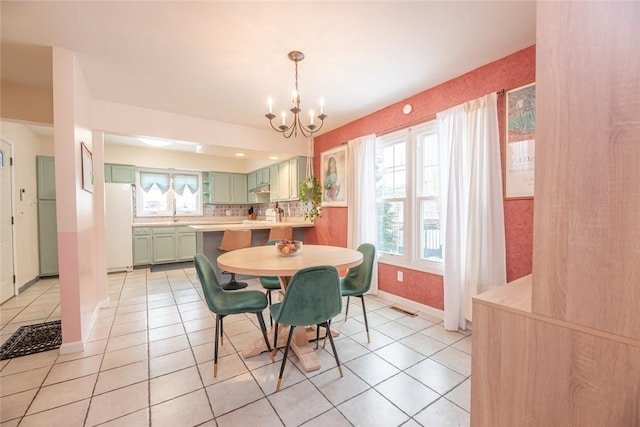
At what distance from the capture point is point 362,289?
238 cm

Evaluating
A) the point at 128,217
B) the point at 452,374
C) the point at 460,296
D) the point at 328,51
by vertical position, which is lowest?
the point at 452,374

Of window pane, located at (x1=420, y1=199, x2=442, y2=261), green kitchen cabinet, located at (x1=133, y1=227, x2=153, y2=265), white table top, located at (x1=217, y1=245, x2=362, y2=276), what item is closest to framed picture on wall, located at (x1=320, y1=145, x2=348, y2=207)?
window pane, located at (x1=420, y1=199, x2=442, y2=261)

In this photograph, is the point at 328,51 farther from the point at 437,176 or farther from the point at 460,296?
the point at 460,296

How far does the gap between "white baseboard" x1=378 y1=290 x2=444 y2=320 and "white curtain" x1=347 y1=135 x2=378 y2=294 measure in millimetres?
186

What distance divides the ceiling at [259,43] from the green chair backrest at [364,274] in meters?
1.75

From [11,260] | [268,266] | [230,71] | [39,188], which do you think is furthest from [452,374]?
[39,188]

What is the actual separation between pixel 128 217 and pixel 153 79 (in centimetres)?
320

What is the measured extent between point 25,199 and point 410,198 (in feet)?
18.0

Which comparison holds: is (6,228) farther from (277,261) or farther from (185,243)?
(277,261)

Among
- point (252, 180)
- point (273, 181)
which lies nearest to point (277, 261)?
point (273, 181)

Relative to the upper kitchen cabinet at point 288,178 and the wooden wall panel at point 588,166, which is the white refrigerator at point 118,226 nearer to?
the upper kitchen cabinet at point 288,178

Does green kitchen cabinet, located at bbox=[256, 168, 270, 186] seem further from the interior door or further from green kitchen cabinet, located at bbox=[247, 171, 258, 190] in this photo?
the interior door

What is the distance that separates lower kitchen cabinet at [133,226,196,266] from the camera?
5.09m

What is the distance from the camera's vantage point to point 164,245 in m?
5.31
